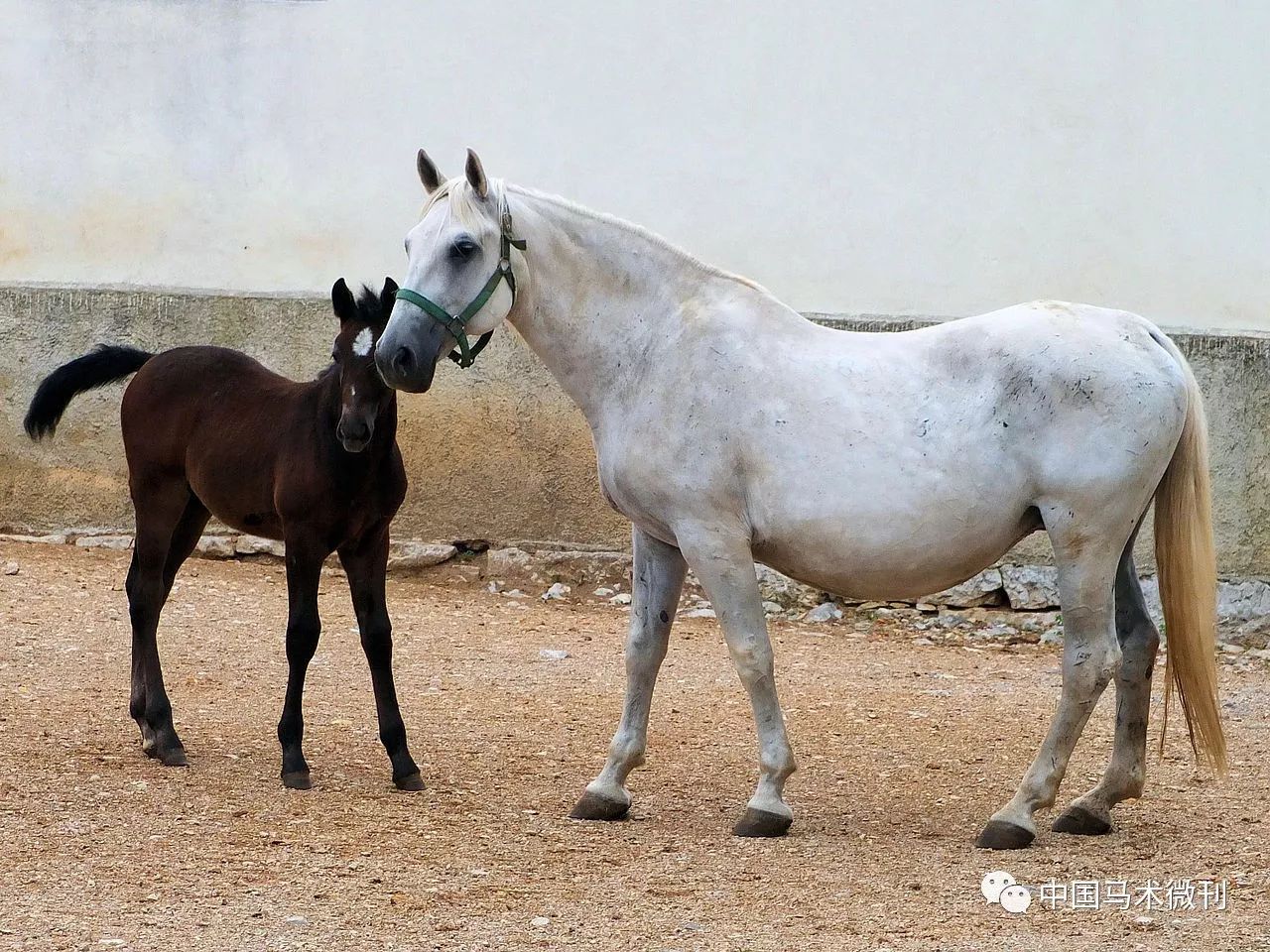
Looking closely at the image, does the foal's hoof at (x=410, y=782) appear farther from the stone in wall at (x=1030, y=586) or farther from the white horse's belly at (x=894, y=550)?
the stone in wall at (x=1030, y=586)

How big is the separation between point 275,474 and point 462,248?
1320 mm

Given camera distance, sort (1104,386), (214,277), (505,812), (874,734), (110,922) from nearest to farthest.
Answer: (110,922), (1104,386), (505,812), (874,734), (214,277)

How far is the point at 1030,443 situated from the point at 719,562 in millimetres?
1013

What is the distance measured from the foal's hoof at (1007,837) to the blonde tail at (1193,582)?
0.61 metres

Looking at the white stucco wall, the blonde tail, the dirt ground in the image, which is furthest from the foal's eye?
the white stucco wall

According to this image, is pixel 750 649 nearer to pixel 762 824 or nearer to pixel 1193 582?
pixel 762 824

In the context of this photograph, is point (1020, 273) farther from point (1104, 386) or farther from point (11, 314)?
point (11, 314)

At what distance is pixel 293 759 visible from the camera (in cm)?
532

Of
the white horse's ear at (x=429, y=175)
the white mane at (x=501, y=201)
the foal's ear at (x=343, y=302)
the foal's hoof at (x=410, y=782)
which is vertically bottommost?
the foal's hoof at (x=410, y=782)

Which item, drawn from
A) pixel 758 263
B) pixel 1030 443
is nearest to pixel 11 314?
pixel 758 263

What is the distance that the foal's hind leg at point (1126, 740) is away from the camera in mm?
4875

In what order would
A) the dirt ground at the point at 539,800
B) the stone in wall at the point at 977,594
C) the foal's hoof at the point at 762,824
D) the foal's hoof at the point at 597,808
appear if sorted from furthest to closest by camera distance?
the stone in wall at the point at 977,594, the foal's hoof at the point at 597,808, the foal's hoof at the point at 762,824, the dirt ground at the point at 539,800

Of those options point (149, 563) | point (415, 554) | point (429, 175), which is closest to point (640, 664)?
point (429, 175)

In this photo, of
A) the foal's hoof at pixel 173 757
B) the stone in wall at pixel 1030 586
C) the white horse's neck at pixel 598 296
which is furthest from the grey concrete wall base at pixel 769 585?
the white horse's neck at pixel 598 296
